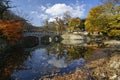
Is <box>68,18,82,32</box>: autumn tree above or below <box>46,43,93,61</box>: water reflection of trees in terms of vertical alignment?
above

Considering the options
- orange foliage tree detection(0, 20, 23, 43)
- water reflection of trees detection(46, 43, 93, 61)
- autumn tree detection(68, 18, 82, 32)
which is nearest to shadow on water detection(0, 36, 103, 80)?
water reflection of trees detection(46, 43, 93, 61)

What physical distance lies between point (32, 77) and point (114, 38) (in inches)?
1531

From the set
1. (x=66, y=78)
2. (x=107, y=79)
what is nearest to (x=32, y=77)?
(x=66, y=78)

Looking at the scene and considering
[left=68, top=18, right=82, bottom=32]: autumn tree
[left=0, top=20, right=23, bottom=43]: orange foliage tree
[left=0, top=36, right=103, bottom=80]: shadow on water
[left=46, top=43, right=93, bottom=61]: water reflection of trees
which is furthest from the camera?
[left=68, top=18, right=82, bottom=32]: autumn tree

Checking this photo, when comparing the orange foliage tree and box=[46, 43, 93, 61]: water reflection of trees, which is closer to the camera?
box=[46, 43, 93, 61]: water reflection of trees

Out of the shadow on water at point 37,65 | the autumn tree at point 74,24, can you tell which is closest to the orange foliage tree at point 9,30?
the shadow on water at point 37,65

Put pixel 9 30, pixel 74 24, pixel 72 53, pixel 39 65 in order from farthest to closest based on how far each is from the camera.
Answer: pixel 74 24 → pixel 9 30 → pixel 72 53 → pixel 39 65

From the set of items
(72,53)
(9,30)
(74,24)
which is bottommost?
(72,53)

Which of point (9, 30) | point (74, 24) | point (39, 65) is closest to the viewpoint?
point (39, 65)

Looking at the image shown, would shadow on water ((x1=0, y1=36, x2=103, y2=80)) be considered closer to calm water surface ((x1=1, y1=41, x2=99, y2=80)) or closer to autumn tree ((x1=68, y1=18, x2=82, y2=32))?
calm water surface ((x1=1, y1=41, x2=99, y2=80))

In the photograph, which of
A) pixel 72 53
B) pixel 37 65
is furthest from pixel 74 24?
pixel 37 65

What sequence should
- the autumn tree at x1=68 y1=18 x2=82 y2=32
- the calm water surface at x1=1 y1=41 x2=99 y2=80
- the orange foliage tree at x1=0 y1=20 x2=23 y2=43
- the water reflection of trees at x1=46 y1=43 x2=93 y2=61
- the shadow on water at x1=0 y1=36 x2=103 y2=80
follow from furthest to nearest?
the autumn tree at x1=68 y1=18 x2=82 y2=32
the orange foliage tree at x1=0 y1=20 x2=23 y2=43
the water reflection of trees at x1=46 y1=43 x2=93 y2=61
the calm water surface at x1=1 y1=41 x2=99 y2=80
the shadow on water at x1=0 y1=36 x2=103 y2=80

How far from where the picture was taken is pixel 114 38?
5088cm

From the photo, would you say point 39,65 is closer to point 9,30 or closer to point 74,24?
point 9,30
